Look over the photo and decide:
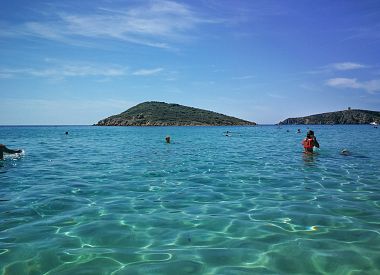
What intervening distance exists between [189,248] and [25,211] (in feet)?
19.0

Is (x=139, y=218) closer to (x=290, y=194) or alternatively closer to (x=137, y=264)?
(x=137, y=264)

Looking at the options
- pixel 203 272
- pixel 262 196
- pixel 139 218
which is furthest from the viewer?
pixel 262 196

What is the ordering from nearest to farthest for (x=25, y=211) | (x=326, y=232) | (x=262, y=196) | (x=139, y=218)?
(x=326, y=232) < (x=139, y=218) < (x=25, y=211) < (x=262, y=196)

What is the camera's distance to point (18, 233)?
7.98 metres

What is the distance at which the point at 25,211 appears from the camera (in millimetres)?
9938

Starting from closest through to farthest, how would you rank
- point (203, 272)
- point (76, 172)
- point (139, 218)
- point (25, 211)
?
point (203, 272), point (139, 218), point (25, 211), point (76, 172)

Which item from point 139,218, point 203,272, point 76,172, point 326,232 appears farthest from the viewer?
point 76,172

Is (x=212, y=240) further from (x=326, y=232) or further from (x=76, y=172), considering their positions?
(x=76, y=172)

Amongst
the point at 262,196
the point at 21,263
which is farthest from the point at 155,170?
the point at 21,263

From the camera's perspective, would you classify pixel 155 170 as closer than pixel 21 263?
No

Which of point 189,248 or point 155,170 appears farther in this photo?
point 155,170

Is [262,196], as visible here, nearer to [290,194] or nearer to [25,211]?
[290,194]

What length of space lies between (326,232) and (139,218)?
4.87 m

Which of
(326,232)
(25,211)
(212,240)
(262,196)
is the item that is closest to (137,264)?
(212,240)
